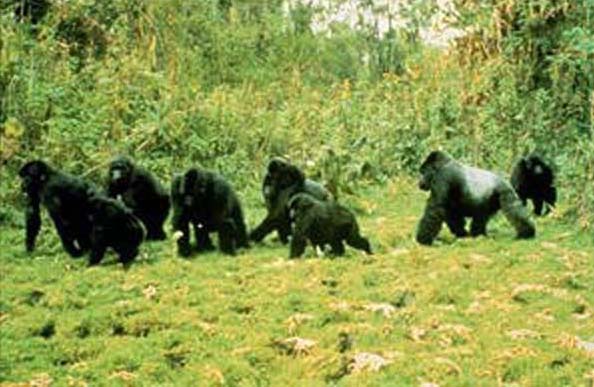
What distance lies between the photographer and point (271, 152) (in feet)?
62.0

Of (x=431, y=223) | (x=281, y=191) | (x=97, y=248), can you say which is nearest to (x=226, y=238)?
(x=281, y=191)

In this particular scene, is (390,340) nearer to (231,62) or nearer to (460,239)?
(460,239)

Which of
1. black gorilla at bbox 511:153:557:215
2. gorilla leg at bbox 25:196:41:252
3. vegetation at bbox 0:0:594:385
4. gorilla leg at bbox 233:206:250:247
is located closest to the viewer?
vegetation at bbox 0:0:594:385

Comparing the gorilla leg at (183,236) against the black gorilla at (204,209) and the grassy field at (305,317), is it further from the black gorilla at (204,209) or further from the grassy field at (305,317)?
the grassy field at (305,317)

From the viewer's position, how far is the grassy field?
7.19 meters

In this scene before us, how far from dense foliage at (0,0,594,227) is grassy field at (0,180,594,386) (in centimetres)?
341

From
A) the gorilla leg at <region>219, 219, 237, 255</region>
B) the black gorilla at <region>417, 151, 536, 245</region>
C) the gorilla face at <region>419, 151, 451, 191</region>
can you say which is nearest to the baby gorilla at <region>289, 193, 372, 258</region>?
the gorilla leg at <region>219, 219, 237, 255</region>

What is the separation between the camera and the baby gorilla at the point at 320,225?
35.0 feet

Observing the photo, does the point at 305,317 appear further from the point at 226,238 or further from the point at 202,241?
the point at 202,241

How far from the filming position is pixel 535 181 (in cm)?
1462

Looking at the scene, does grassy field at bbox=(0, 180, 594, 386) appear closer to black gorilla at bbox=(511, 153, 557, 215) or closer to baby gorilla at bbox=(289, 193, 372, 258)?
baby gorilla at bbox=(289, 193, 372, 258)

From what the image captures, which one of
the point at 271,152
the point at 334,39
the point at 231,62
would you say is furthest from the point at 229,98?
the point at 334,39

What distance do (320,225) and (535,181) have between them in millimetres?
A: 5114

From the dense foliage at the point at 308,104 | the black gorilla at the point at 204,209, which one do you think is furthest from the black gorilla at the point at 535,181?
the black gorilla at the point at 204,209
